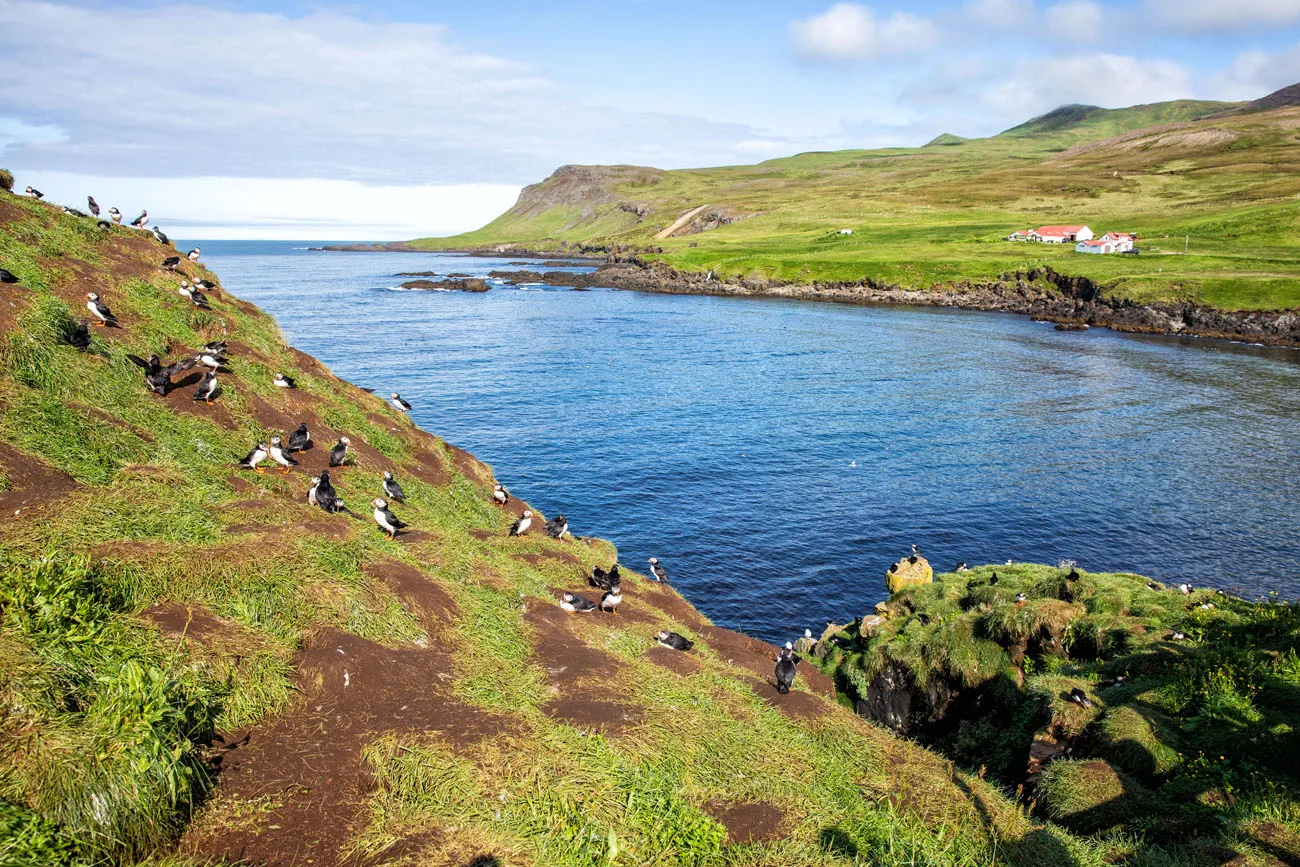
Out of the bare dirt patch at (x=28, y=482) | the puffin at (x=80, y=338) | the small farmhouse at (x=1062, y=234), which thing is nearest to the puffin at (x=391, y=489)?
the bare dirt patch at (x=28, y=482)

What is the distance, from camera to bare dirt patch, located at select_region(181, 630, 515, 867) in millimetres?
8984

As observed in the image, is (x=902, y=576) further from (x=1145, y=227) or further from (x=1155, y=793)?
(x=1145, y=227)

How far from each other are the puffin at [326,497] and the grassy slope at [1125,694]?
18.2 m

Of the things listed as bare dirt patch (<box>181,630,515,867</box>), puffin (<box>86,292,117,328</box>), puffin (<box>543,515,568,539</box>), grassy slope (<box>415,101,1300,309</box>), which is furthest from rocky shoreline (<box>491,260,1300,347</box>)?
puffin (<box>86,292,117,328</box>)

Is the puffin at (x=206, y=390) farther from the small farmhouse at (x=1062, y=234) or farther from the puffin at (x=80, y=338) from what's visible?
the small farmhouse at (x=1062, y=234)

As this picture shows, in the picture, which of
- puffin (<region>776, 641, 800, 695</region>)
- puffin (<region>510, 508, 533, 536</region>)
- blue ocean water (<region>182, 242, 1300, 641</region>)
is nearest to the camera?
puffin (<region>776, 641, 800, 695</region>)

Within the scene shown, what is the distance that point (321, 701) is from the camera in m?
11.5

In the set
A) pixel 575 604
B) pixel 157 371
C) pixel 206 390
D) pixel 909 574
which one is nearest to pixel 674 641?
pixel 575 604

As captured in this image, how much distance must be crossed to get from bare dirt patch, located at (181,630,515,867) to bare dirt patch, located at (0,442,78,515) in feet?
20.9

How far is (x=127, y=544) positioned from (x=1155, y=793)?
71.9 ft

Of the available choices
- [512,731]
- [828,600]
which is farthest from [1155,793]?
[828,600]

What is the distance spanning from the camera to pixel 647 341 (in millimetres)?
99750

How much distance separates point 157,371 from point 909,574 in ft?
101

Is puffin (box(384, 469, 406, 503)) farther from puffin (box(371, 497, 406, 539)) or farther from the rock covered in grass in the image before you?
the rock covered in grass
